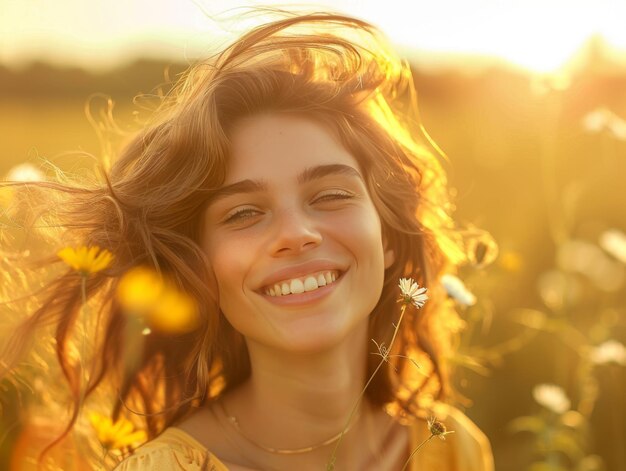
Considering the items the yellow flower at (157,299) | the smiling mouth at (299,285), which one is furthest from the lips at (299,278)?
the yellow flower at (157,299)

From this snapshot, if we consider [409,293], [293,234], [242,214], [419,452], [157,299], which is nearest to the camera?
[409,293]

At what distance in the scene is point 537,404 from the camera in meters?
4.00

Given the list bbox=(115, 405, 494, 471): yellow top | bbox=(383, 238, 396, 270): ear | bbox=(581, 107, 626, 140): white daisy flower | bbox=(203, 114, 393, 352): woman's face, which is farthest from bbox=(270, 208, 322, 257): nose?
bbox=(581, 107, 626, 140): white daisy flower

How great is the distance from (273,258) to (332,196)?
0.71 feet

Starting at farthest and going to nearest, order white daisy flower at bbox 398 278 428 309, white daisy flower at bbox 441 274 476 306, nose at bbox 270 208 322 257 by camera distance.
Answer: white daisy flower at bbox 441 274 476 306
nose at bbox 270 208 322 257
white daisy flower at bbox 398 278 428 309

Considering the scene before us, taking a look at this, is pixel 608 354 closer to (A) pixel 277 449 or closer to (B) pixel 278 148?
(A) pixel 277 449

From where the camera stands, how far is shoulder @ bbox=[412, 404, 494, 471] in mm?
2504

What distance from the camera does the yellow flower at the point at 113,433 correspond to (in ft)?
7.24

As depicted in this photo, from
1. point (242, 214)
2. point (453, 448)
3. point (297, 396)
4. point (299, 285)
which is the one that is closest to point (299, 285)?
point (299, 285)

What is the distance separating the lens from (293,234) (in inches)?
82.1

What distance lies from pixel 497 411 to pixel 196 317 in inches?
82.7

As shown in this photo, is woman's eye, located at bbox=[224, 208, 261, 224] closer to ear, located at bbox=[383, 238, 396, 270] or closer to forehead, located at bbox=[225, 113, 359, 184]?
forehead, located at bbox=[225, 113, 359, 184]

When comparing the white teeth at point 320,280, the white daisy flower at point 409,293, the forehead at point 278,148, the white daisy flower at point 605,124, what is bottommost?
the white daisy flower at point 605,124

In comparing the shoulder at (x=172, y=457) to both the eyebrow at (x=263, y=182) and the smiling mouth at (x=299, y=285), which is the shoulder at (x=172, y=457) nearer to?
the smiling mouth at (x=299, y=285)
